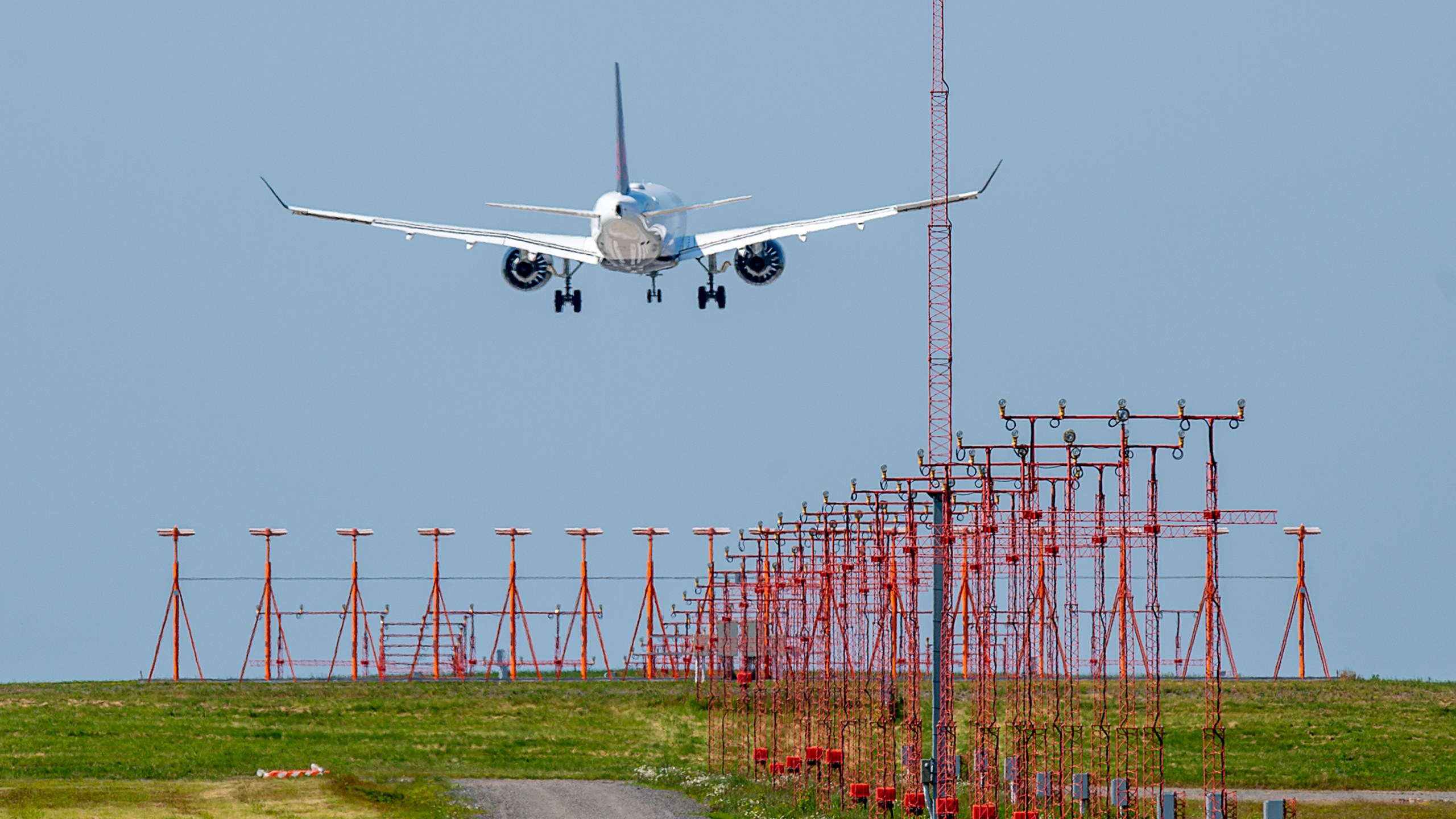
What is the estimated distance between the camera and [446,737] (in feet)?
323

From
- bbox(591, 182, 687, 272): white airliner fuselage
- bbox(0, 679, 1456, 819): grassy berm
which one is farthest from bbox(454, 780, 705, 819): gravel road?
bbox(591, 182, 687, 272): white airliner fuselage

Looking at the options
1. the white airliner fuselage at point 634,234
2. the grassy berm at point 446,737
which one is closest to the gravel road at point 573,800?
the grassy berm at point 446,737

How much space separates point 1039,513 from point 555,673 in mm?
73167

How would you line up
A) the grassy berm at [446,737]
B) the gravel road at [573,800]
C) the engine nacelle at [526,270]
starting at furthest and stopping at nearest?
1. the engine nacelle at [526,270]
2. the grassy berm at [446,737]
3. the gravel road at [573,800]

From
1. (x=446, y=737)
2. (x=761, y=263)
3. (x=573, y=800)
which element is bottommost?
(x=573, y=800)

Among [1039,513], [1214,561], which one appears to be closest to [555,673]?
[1039,513]

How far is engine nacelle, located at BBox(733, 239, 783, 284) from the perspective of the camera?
292 feet

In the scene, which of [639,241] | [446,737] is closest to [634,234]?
[639,241]

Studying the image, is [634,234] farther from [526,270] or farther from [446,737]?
[446,737]

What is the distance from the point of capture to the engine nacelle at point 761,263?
88.9 meters

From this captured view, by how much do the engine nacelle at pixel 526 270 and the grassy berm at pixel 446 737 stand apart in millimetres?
19514

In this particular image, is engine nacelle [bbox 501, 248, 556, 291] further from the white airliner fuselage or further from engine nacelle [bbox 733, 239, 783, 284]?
engine nacelle [bbox 733, 239, 783, 284]

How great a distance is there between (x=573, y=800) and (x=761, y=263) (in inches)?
1027

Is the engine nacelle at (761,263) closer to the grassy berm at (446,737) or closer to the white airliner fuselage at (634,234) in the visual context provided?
the white airliner fuselage at (634,234)
